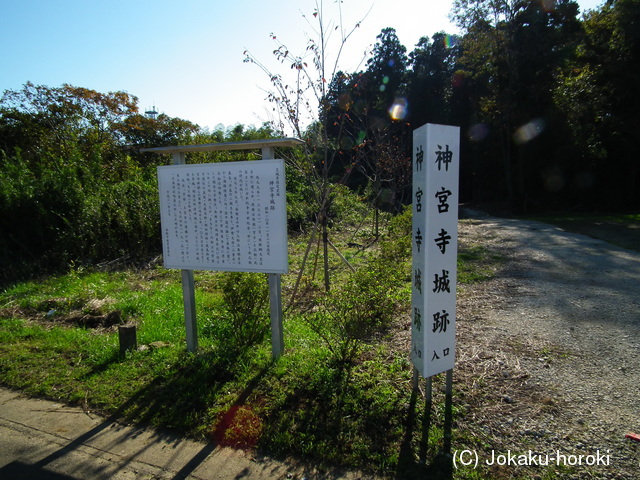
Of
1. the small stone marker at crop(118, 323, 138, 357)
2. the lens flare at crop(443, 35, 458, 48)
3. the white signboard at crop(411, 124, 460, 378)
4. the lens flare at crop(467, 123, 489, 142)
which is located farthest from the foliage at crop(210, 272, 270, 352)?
the lens flare at crop(443, 35, 458, 48)

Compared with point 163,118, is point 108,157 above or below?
below

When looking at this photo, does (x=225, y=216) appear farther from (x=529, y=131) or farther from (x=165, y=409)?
(x=529, y=131)

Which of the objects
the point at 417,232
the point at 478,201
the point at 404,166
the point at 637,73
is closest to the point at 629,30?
the point at 637,73

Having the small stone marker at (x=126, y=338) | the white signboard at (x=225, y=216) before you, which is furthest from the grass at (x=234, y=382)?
the white signboard at (x=225, y=216)

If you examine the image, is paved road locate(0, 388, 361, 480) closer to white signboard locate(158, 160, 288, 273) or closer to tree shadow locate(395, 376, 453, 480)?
tree shadow locate(395, 376, 453, 480)

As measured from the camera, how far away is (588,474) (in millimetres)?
2143

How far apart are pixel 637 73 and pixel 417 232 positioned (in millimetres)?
18578

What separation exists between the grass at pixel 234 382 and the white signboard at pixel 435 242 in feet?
1.58

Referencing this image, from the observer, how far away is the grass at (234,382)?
247 cm

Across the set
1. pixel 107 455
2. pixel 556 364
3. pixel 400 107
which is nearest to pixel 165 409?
pixel 107 455

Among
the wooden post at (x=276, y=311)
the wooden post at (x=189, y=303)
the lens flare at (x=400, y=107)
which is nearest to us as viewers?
the wooden post at (x=276, y=311)

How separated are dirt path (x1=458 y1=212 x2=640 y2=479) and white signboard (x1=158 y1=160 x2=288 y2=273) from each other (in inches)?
74.8

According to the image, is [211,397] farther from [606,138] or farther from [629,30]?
[606,138]

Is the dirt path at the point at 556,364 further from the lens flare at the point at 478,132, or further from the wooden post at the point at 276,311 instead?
the lens flare at the point at 478,132
